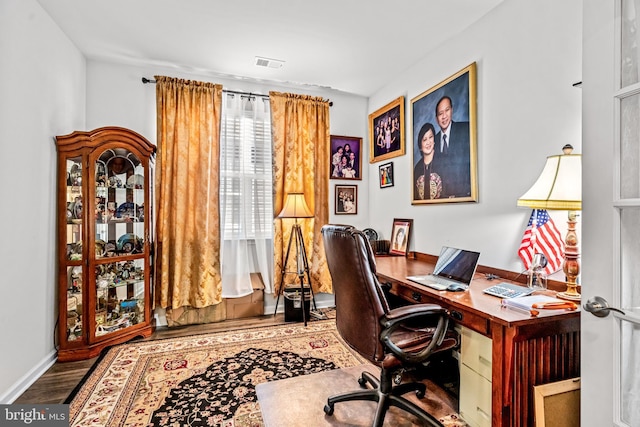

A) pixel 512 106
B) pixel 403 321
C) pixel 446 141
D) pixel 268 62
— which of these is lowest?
pixel 403 321

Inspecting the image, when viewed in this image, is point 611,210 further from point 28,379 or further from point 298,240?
point 28,379

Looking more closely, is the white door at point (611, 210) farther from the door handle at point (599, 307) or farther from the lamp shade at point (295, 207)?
the lamp shade at point (295, 207)

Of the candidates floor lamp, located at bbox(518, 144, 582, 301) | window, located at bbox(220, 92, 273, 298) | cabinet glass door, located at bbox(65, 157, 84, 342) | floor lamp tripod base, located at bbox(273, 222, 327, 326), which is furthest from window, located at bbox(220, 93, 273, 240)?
floor lamp, located at bbox(518, 144, 582, 301)

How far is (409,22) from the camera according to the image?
2.37 meters

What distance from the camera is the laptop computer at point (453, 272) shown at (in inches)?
72.1

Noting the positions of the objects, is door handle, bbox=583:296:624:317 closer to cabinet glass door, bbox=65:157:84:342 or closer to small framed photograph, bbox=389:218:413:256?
small framed photograph, bbox=389:218:413:256

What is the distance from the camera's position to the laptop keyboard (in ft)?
5.37

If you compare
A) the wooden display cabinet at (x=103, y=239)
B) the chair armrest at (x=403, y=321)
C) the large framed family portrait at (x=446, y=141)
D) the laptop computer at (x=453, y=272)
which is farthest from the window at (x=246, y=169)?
the chair armrest at (x=403, y=321)

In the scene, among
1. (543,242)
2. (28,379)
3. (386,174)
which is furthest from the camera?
(386,174)

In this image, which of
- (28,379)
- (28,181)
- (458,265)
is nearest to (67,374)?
(28,379)

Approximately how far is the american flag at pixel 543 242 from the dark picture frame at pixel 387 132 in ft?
5.04

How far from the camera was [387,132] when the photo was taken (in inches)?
137

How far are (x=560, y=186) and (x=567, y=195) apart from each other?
0.18ft

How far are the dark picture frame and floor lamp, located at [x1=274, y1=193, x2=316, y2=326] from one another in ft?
3.54
